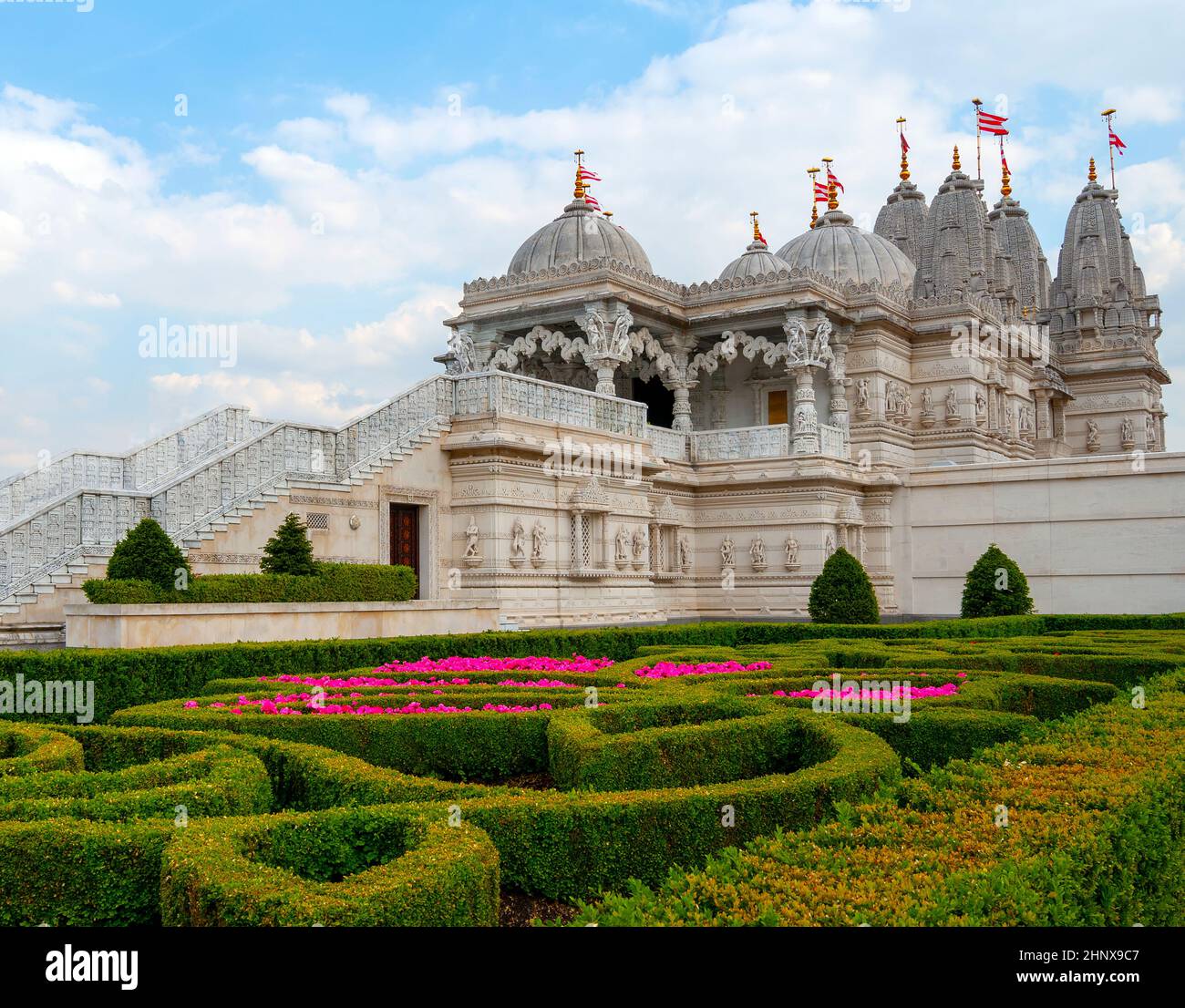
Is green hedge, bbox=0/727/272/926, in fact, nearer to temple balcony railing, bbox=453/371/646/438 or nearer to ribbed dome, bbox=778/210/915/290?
temple balcony railing, bbox=453/371/646/438

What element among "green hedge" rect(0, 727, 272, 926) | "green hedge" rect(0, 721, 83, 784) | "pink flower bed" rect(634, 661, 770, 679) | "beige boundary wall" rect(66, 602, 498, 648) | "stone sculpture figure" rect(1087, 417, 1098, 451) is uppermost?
"stone sculpture figure" rect(1087, 417, 1098, 451)

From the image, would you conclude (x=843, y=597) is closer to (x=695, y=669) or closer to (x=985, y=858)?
(x=695, y=669)

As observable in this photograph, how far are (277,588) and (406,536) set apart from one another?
22.1ft

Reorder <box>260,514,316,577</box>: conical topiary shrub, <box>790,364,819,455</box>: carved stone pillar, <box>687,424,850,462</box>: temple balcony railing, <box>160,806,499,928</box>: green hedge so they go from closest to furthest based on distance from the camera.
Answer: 1. <box>160,806,499,928</box>: green hedge
2. <box>260,514,316,577</box>: conical topiary shrub
3. <box>790,364,819,455</box>: carved stone pillar
4. <box>687,424,850,462</box>: temple balcony railing

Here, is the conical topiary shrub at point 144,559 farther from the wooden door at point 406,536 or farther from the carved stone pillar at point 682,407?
the carved stone pillar at point 682,407

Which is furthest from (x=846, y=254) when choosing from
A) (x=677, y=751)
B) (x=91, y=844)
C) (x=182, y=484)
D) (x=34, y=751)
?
(x=91, y=844)

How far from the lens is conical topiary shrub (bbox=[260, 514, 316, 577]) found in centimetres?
1861

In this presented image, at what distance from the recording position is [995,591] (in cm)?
2539

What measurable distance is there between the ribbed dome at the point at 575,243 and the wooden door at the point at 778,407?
5362mm

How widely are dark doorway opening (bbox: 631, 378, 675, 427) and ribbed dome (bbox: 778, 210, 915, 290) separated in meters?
5.93

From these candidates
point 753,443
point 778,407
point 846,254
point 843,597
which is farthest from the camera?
point 846,254

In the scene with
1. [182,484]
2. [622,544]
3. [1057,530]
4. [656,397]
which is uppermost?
[656,397]

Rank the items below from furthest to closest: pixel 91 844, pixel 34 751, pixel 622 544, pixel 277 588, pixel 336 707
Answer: pixel 622 544
pixel 277 588
pixel 336 707
pixel 34 751
pixel 91 844

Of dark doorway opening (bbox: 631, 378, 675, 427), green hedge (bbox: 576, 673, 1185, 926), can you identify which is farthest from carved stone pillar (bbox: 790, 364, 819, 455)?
green hedge (bbox: 576, 673, 1185, 926)
